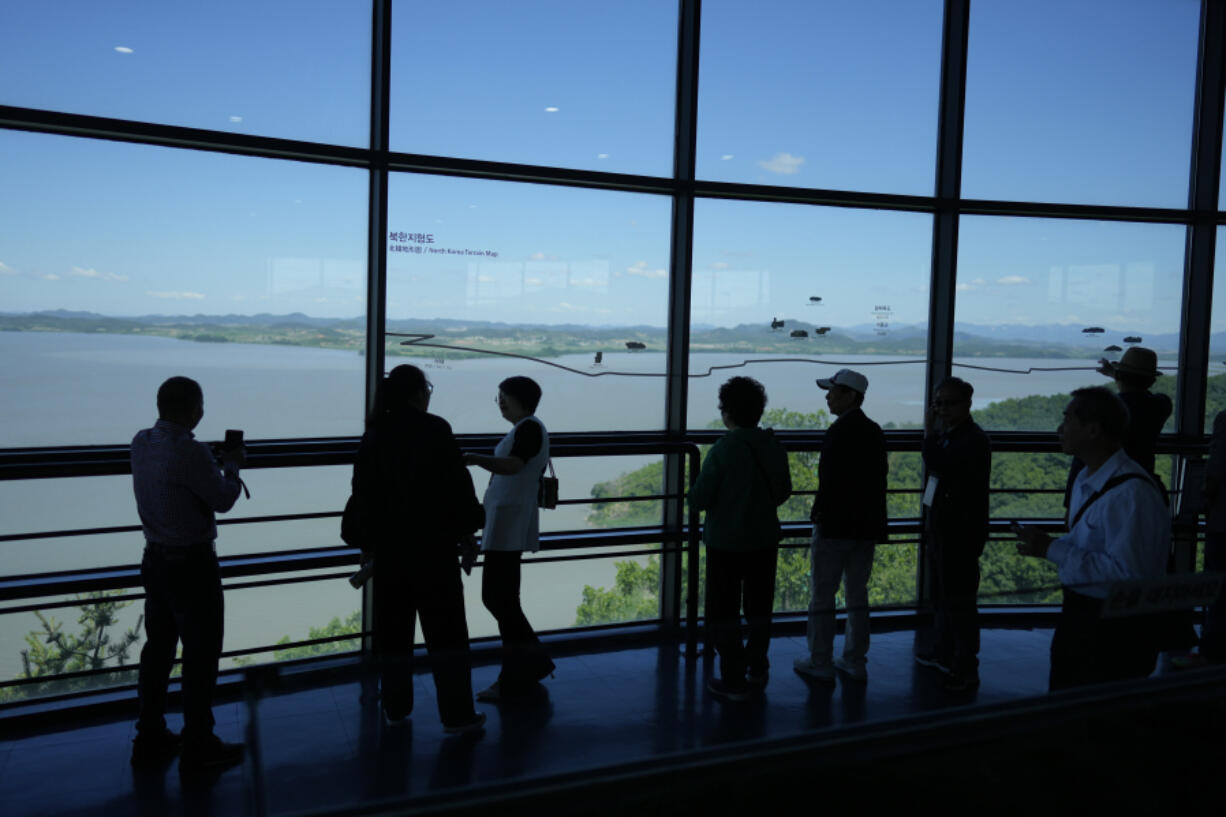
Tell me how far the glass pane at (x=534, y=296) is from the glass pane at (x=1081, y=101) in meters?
2.11

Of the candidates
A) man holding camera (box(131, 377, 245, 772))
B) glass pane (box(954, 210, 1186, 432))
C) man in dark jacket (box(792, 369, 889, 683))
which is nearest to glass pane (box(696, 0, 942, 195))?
glass pane (box(954, 210, 1186, 432))

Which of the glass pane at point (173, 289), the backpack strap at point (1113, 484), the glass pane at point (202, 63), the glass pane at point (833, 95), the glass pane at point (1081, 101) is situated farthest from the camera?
the glass pane at point (1081, 101)

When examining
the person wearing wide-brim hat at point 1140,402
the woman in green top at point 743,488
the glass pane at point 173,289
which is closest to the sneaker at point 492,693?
the woman in green top at point 743,488

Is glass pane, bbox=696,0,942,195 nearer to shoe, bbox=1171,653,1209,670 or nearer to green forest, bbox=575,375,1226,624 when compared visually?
green forest, bbox=575,375,1226,624

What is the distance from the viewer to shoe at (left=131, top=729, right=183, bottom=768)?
3.23 metres

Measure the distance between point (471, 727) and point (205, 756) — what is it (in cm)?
213

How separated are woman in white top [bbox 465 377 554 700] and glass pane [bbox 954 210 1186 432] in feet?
9.59

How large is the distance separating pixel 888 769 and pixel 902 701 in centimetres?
23

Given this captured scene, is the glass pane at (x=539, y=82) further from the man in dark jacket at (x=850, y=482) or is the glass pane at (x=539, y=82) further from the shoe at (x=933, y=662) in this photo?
the shoe at (x=933, y=662)

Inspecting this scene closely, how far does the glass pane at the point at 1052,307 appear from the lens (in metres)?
5.35

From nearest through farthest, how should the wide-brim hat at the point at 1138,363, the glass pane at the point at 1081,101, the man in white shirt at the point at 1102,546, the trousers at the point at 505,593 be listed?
the man in white shirt at the point at 1102,546 < the trousers at the point at 505,593 < the wide-brim hat at the point at 1138,363 < the glass pane at the point at 1081,101

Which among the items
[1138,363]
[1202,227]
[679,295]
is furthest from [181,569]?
[1202,227]

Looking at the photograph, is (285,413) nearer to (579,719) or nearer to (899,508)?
(579,719)

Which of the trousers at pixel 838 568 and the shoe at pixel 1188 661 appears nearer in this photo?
the shoe at pixel 1188 661
